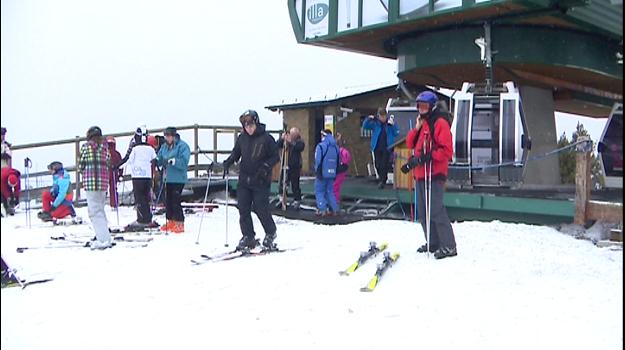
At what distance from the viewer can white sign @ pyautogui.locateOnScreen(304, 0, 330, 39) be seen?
46.3 ft

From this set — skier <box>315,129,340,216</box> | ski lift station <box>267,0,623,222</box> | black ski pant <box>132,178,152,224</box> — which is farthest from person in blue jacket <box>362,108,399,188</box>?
black ski pant <box>132,178,152,224</box>

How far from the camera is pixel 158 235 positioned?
931 centimetres

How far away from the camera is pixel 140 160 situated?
10023 millimetres

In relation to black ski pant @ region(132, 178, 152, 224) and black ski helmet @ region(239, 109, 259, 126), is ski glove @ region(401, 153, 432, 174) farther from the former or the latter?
black ski pant @ region(132, 178, 152, 224)

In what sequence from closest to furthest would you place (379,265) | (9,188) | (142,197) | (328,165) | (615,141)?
(9,188) → (615,141) → (379,265) → (142,197) → (328,165)

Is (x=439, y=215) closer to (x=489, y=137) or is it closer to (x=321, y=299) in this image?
(x=321, y=299)

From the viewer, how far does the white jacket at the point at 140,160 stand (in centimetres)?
999

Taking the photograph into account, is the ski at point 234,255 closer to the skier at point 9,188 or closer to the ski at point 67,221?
the ski at point 67,221

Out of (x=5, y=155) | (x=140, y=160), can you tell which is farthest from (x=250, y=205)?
(x=5, y=155)

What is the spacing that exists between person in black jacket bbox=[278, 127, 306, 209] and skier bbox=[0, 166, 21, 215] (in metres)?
9.66

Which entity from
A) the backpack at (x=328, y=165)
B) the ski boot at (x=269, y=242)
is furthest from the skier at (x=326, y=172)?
the ski boot at (x=269, y=242)

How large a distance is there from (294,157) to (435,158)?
562 centimetres

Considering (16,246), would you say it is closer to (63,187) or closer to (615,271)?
(63,187)

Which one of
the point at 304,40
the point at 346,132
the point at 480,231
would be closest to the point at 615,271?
the point at 480,231
